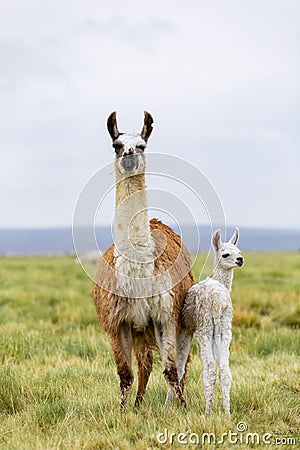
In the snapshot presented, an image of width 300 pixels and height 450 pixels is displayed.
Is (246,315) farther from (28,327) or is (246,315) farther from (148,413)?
(148,413)

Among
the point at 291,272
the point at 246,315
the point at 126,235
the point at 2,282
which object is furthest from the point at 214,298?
the point at 291,272

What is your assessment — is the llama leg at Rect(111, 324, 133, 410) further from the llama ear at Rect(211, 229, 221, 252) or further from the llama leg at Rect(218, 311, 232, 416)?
the llama ear at Rect(211, 229, 221, 252)

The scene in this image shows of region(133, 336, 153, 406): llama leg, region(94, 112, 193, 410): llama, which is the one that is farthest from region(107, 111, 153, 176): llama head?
region(133, 336, 153, 406): llama leg

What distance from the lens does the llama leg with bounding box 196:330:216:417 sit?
495 centimetres

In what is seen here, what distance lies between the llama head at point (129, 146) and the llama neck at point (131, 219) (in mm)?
92

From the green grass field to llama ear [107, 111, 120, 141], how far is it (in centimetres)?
214

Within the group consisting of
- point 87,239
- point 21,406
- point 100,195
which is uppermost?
point 100,195

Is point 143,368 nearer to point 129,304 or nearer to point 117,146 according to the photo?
point 129,304

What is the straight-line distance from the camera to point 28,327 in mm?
9672

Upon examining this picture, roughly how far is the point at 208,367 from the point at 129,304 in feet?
2.50

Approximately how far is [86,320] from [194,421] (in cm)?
598

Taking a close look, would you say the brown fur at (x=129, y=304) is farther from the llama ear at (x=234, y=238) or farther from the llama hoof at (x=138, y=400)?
the llama ear at (x=234, y=238)

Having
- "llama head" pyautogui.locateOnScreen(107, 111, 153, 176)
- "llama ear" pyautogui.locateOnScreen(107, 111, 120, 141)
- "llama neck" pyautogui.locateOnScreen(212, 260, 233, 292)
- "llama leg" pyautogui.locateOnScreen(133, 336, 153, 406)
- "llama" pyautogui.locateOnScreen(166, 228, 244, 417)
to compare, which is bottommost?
"llama leg" pyautogui.locateOnScreen(133, 336, 153, 406)

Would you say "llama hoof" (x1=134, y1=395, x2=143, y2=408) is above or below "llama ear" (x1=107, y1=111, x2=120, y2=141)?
below
